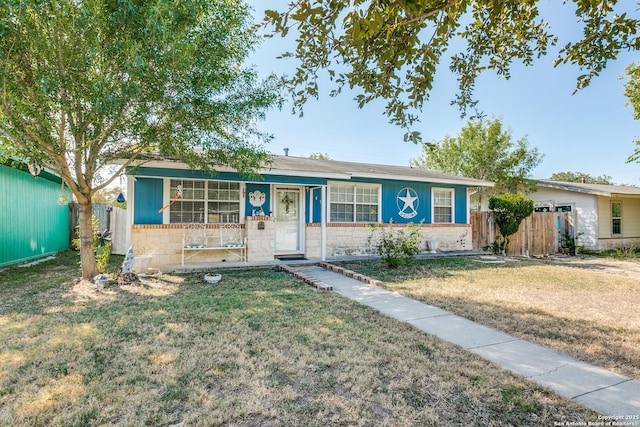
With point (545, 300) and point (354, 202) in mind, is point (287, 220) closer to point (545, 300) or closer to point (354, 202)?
point (354, 202)

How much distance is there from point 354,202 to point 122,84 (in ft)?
25.8

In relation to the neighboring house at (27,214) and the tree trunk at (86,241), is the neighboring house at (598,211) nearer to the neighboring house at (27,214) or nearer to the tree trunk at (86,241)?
the tree trunk at (86,241)

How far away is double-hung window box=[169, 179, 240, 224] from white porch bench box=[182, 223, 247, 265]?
0.90 ft

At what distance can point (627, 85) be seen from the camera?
47.1ft

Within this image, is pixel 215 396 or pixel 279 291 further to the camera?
pixel 279 291

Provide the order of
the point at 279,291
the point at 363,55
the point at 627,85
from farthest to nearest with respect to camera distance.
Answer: the point at 627,85 < the point at 279,291 < the point at 363,55

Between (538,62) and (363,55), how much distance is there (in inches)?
118

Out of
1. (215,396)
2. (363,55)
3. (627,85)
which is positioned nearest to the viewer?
(215,396)

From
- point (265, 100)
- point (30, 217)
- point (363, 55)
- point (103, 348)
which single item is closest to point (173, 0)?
point (265, 100)

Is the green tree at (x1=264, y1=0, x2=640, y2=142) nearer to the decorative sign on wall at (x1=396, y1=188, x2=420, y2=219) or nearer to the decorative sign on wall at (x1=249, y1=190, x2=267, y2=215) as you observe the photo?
the decorative sign on wall at (x1=249, y1=190, x2=267, y2=215)

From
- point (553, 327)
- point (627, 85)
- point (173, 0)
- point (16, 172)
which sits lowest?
point (553, 327)

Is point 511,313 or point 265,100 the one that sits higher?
point 265,100

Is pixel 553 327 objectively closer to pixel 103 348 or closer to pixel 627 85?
pixel 103 348

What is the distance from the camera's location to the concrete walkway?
2615 mm
